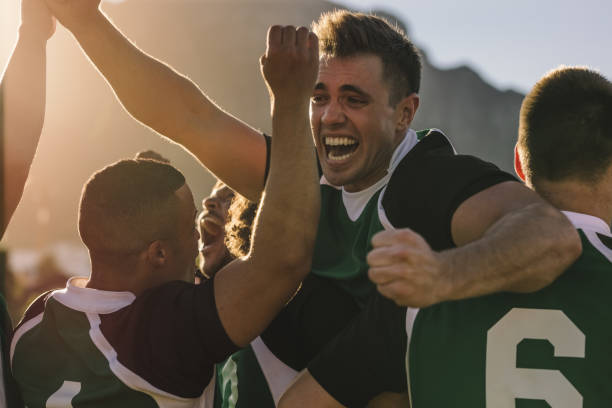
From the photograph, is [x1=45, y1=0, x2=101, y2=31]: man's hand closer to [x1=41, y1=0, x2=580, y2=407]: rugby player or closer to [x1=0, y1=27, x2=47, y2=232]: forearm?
[x1=41, y1=0, x2=580, y2=407]: rugby player

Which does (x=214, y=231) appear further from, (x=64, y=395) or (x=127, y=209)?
(x=64, y=395)

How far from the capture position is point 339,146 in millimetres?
3457

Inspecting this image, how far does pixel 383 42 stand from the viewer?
3.51 metres

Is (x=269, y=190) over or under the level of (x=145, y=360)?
over

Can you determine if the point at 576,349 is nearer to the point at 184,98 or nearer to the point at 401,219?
the point at 401,219

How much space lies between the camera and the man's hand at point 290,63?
2.22 meters

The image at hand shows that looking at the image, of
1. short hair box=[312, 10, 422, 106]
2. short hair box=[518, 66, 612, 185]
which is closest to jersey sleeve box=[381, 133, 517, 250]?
short hair box=[518, 66, 612, 185]

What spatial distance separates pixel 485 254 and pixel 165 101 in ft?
5.97

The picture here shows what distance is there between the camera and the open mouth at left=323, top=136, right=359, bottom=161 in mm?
3416

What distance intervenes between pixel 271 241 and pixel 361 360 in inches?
20.4

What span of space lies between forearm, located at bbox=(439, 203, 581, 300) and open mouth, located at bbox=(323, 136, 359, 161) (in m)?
1.42

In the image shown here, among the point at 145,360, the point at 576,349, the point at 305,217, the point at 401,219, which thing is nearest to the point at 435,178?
the point at 401,219

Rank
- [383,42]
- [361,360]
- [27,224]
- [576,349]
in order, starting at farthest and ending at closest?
[27,224] < [383,42] < [361,360] < [576,349]

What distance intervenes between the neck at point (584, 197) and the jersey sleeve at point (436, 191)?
0.19 m
